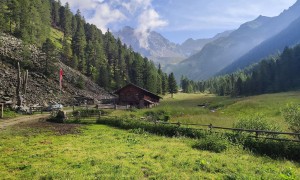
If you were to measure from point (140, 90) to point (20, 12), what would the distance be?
172 ft

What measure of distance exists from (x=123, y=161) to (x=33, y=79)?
65.3m

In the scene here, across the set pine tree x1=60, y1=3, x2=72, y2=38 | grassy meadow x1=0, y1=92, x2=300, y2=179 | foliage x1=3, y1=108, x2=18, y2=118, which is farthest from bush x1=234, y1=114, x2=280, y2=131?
pine tree x1=60, y1=3, x2=72, y2=38

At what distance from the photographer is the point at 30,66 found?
262 ft

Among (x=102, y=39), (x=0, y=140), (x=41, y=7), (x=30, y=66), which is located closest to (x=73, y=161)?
(x=0, y=140)

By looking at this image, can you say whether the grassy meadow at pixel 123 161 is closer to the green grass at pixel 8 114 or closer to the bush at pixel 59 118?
the bush at pixel 59 118

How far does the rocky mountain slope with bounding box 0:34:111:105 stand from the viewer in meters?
62.4

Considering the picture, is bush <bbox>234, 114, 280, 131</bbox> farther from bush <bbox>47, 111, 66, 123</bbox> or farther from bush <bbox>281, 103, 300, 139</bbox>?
bush <bbox>47, 111, 66, 123</bbox>

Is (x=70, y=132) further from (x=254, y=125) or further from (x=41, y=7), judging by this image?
(x=41, y=7)

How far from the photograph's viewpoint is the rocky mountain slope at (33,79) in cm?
6238

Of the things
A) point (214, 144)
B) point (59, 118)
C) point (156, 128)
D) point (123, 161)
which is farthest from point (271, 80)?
point (123, 161)

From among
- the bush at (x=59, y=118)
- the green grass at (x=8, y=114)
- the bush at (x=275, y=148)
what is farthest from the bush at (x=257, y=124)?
the green grass at (x=8, y=114)

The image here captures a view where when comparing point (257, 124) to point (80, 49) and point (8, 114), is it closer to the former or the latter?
point (8, 114)

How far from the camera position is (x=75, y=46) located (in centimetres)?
13025

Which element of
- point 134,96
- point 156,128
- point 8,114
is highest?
point 134,96
